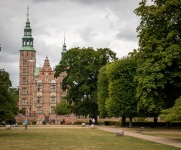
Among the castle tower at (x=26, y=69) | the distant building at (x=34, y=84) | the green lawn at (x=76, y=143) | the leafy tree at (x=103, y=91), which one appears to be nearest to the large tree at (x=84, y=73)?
the leafy tree at (x=103, y=91)

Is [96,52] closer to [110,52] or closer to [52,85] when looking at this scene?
[110,52]

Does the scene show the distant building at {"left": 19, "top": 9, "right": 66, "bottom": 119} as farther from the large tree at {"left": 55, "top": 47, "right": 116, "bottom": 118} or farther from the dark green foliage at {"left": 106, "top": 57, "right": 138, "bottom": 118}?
the dark green foliage at {"left": 106, "top": 57, "right": 138, "bottom": 118}

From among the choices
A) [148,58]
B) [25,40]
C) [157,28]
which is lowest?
[148,58]

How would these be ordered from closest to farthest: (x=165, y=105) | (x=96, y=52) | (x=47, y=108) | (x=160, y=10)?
(x=160, y=10) < (x=165, y=105) < (x=96, y=52) < (x=47, y=108)

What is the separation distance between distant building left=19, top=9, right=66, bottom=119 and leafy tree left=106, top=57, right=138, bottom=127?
54.8 meters

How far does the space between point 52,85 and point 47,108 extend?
5.96 meters

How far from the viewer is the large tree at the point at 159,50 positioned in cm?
3300

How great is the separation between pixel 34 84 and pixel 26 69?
6.67 meters

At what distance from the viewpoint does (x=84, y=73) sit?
63.3 meters

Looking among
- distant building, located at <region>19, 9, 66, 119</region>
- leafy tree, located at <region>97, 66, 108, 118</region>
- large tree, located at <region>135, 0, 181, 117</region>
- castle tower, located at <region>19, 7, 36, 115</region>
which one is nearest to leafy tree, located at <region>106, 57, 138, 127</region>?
leafy tree, located at <region>97, 66, 108, 118</region>

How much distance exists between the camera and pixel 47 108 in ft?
341

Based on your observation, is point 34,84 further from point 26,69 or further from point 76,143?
point 76,143

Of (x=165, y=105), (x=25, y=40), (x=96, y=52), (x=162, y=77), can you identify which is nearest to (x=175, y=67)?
(x=162, y=77)

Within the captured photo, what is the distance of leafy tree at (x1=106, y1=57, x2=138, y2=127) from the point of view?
47906mm
